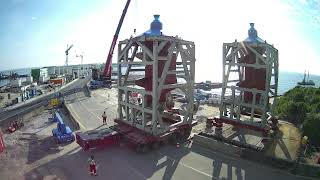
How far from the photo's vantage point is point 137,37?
28.5m

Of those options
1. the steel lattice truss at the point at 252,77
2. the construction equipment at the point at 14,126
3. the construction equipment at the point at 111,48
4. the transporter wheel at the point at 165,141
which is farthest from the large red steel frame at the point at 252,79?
the construction equipment at the point at 111,48

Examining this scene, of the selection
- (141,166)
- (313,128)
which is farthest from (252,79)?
(141,166)

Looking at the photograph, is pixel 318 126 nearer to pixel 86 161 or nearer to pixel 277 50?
pixel 277 50

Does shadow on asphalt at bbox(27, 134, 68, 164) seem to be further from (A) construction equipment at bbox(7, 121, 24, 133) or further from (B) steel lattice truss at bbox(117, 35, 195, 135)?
(B) steel lattice truss at bbox(117, 35, 195, 135)

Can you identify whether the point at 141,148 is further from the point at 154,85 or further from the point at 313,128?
the point at 313,128

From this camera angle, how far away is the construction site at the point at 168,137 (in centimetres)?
2292

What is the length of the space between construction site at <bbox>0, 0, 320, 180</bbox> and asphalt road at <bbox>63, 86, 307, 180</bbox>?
3.2 inches

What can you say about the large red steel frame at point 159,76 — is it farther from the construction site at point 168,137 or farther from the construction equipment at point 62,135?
the construction equipment at point 62,135

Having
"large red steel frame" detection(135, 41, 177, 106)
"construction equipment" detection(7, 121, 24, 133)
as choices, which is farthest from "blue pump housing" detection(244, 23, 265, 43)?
"construction equipment" detection(7, 121, 24, 133)

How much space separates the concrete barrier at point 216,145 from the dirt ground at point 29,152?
13.4 meters

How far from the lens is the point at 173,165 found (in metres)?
23.9

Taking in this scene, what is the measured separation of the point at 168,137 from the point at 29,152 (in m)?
13.9

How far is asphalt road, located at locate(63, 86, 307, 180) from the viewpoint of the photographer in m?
21.8

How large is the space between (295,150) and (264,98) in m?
6.34
